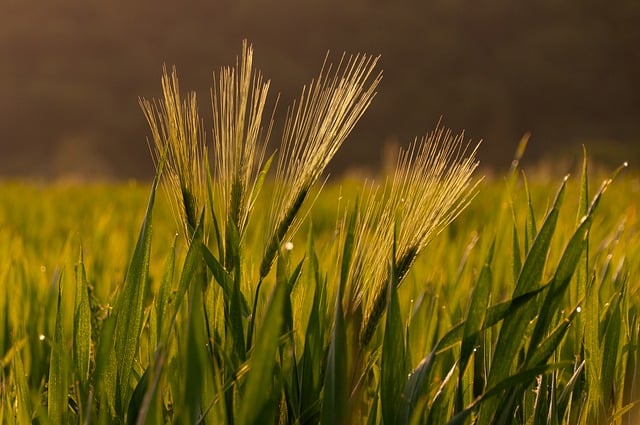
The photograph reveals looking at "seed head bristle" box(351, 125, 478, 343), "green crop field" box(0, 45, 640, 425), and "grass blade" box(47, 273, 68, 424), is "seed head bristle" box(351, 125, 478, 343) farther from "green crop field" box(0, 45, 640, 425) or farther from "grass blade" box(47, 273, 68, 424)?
"grass blade" box(47, 273, 68, 424)

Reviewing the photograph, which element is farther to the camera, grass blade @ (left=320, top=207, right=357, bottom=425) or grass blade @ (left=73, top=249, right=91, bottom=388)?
grass blade @ (left=73, top=249, right=91, bottom=388)

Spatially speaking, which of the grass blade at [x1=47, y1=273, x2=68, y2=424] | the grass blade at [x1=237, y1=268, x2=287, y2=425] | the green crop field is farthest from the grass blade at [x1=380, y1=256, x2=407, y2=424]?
the grass blade at [x1=47, y1=273, x2=68, y2=424]

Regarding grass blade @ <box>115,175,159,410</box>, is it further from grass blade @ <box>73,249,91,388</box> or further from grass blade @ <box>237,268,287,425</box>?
grass blade @ <box>237,268,287,425</box>

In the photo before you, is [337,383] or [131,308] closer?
[337,383]

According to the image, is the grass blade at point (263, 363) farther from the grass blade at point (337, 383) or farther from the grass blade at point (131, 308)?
the grass blade at point (131, 308)

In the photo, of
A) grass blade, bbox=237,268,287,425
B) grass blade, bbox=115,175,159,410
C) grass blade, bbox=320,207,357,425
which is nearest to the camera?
grass blade, bbox=237,268,287,425

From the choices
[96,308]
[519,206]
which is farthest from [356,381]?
[519,206]

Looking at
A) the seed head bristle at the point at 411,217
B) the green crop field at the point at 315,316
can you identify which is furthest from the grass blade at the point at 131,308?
the seed head bristle at the point at 411,217

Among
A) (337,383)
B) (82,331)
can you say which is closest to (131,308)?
(82,331)

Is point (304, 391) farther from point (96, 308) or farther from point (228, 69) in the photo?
point (96, 308)

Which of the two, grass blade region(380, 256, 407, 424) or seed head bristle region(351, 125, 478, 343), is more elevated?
seed head bristle region(351, 125, 478, 343)

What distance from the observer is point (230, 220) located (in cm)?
62

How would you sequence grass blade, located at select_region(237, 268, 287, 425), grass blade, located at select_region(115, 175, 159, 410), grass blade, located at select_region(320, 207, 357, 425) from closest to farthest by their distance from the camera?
grass blade, located at select_region(237, 268, 287, 425) < grass blade, located at select_region(320, 207, 357, 425) < grass blade, located at select_region(115, 175, 159, 410)

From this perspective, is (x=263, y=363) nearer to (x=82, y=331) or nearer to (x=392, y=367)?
(x=392, y=367)
